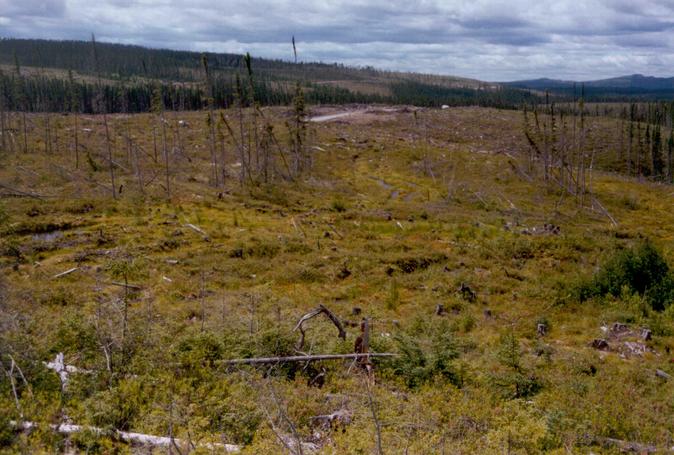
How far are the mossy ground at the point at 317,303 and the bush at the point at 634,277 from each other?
3.02ft

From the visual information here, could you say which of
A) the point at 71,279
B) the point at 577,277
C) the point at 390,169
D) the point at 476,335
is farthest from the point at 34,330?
the point at 390,169

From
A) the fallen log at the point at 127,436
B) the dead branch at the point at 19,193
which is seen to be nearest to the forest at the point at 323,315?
the fallen log at the point at 127,436

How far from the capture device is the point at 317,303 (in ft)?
65.2

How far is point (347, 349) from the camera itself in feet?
42.4

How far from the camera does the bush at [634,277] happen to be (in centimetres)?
1981

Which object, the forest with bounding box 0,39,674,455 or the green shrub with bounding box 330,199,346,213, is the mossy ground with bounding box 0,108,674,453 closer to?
the forest with bounding box 0,39,674,455

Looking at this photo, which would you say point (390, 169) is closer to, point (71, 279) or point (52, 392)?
point (71, 279)

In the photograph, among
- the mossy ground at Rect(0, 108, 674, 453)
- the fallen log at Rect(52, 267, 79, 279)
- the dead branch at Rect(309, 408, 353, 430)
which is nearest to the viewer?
the mossy ground at Rect(0, 108, 674, 453)

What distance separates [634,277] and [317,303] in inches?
516

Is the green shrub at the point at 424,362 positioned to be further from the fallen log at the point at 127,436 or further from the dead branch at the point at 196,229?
the dead branch at the point at 196,229

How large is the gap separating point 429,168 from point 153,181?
106 ft

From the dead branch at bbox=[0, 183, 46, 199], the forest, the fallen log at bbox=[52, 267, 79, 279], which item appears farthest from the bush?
the dead branch at bbox=[0, 183, 46, 199]

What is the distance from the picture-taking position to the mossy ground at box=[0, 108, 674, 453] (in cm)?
923

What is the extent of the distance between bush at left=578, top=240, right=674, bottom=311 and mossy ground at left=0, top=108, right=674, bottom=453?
36.3 inches
